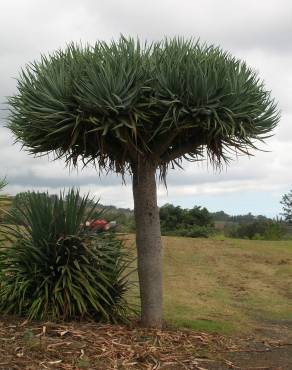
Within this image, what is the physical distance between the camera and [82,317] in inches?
302

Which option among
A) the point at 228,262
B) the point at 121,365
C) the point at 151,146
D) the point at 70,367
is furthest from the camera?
the point at 228,262

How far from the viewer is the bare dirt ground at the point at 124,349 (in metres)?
5.82

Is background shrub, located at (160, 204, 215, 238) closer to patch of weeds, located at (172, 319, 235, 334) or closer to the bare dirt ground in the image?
patch of weeds, located at (172, 319, 235, 334)

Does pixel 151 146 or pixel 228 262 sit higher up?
pixel 151 146

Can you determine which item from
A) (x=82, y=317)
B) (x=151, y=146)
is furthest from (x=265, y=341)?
(x=151, y=146)

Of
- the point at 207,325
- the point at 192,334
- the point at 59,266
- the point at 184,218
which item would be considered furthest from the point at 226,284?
the point at 184,218

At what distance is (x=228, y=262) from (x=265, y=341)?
8662 mm

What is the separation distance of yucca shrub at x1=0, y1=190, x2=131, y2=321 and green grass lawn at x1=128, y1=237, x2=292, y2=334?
1465mm

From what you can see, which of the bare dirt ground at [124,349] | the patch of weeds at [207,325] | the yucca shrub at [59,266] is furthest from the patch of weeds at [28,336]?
the patch of weeds at [207,325]

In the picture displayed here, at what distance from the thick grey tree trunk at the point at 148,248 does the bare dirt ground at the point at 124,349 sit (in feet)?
1.14

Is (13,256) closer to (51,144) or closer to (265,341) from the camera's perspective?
(51,144)

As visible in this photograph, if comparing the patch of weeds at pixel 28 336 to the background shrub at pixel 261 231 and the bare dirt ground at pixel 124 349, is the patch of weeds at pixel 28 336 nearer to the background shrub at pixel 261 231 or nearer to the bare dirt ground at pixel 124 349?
the bare dirt ground at pixel 124 349

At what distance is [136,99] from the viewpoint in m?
7.16

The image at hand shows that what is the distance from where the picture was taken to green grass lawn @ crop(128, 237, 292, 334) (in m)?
9.76
